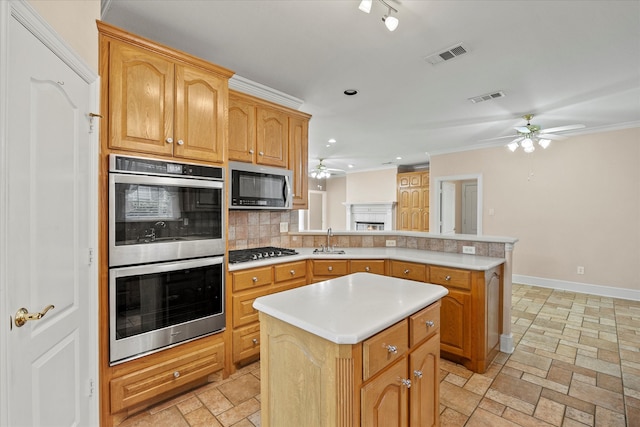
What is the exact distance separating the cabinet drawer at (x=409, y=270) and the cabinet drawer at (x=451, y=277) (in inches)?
3.8

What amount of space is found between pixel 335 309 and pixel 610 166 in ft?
18.7

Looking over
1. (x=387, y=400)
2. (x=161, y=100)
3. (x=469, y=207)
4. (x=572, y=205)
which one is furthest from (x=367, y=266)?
(x=469, y=207)

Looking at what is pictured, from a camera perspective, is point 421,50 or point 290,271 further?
point 290,271

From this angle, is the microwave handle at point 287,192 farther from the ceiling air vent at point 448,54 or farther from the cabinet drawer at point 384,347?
the cabinet drawer at point 384,347

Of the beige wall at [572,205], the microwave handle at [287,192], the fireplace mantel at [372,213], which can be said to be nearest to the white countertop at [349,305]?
the microwave handle at [287,192]

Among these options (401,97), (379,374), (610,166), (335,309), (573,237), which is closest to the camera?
(379,374)

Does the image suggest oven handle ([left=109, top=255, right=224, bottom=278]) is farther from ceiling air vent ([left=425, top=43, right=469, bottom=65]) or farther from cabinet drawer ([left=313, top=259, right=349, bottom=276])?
ceiling air vent ([left=425, top=43, right=469, bottom=65])

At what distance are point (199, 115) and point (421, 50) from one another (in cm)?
188

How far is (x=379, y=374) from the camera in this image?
1163 millimetres

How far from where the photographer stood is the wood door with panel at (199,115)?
2062 millimetres

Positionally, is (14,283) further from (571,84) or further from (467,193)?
(467,193)

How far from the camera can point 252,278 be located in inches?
99.0

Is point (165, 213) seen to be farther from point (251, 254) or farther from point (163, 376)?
point (163, 376)

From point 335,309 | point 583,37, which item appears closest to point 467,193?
point 583,37
